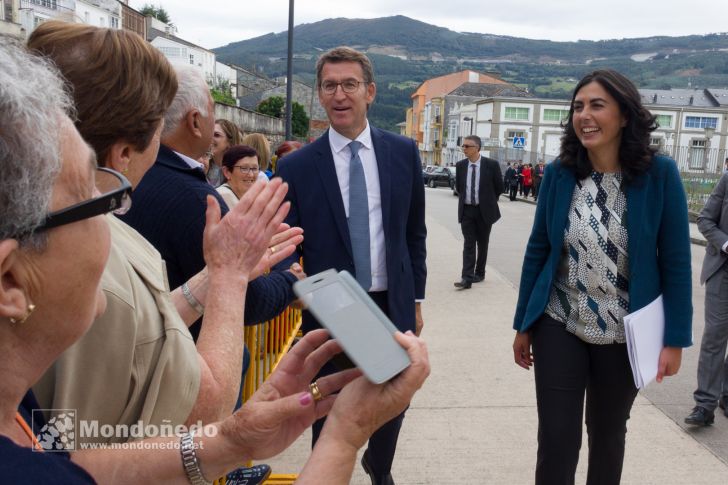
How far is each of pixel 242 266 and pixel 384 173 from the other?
173 centimetres

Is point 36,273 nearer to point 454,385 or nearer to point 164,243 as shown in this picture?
point 164,243

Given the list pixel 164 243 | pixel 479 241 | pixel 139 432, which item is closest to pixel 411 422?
pixel 164 243

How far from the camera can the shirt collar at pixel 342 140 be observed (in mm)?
3438

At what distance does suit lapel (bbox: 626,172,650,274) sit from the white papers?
0.20 meters

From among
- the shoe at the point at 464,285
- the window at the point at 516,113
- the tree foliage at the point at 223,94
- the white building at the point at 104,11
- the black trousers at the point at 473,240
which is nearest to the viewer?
the shoe at the point at 464,285

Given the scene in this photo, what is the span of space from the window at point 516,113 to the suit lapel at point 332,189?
2739 inches

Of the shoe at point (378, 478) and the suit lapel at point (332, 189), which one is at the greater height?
the suit lapel at point (332, 189)

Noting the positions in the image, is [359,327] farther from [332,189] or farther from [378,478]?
[378,478]

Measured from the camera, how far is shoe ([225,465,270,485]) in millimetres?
3191

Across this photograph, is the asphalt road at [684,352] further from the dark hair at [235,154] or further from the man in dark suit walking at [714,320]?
the dark hair at [235,154]

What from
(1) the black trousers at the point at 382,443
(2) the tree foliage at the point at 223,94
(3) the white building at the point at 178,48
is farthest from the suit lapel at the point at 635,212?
(3) the white building at the point at 178,48

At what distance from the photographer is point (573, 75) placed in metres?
197

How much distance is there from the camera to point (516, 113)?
7044 centimetres

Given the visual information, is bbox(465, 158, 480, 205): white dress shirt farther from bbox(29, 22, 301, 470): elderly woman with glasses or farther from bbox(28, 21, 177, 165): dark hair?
bbox(28, 21, 177, 165): dark hair
